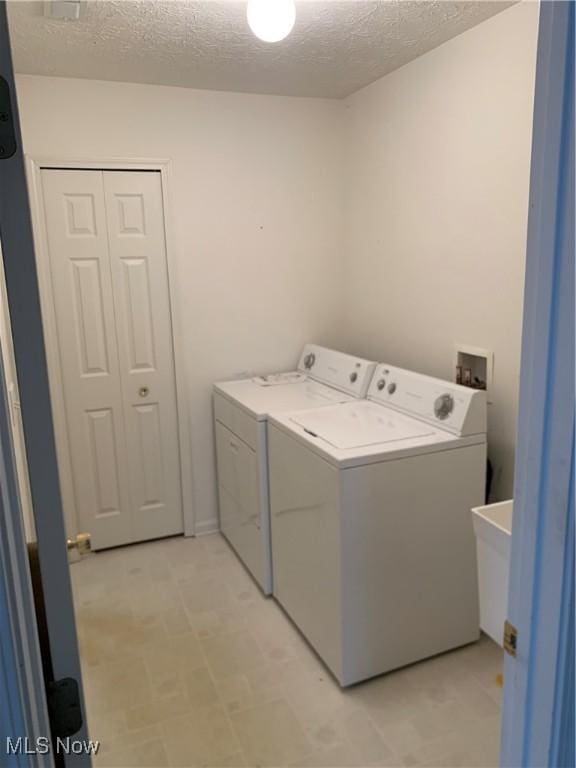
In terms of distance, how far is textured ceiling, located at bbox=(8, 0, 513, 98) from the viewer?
206cm

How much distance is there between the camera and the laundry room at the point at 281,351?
210cm

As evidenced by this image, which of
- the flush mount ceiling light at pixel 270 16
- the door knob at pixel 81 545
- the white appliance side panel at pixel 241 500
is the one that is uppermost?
the flush mount ceiling light at pixel 270 16

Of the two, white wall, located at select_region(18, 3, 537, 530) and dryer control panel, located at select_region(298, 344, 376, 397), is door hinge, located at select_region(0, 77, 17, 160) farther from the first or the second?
dryer control panel, located at select_region(298, 344, 376, 397)

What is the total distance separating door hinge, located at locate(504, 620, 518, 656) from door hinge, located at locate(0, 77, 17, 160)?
1028 millimetres

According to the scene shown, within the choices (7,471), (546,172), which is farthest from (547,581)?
(7,471)

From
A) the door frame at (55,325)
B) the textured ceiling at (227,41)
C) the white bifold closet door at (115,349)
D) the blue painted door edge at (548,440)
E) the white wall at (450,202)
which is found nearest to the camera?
the blue painted door edge at (548,440)

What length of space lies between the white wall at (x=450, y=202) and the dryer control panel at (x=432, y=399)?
0.62ft

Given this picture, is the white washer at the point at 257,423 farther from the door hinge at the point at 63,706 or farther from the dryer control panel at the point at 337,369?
the door hinge at the point at 63,706

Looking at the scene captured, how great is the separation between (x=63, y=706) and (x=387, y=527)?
4.89ft

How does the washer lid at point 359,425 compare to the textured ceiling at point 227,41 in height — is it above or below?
below

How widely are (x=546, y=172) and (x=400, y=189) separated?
2.12m

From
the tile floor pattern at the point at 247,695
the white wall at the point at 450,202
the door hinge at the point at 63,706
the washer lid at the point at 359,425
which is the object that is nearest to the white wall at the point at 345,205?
the white wall at the point at 450,202

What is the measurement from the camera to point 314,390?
3.04m

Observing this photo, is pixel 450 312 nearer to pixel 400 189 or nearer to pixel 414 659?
pixel 400 189
